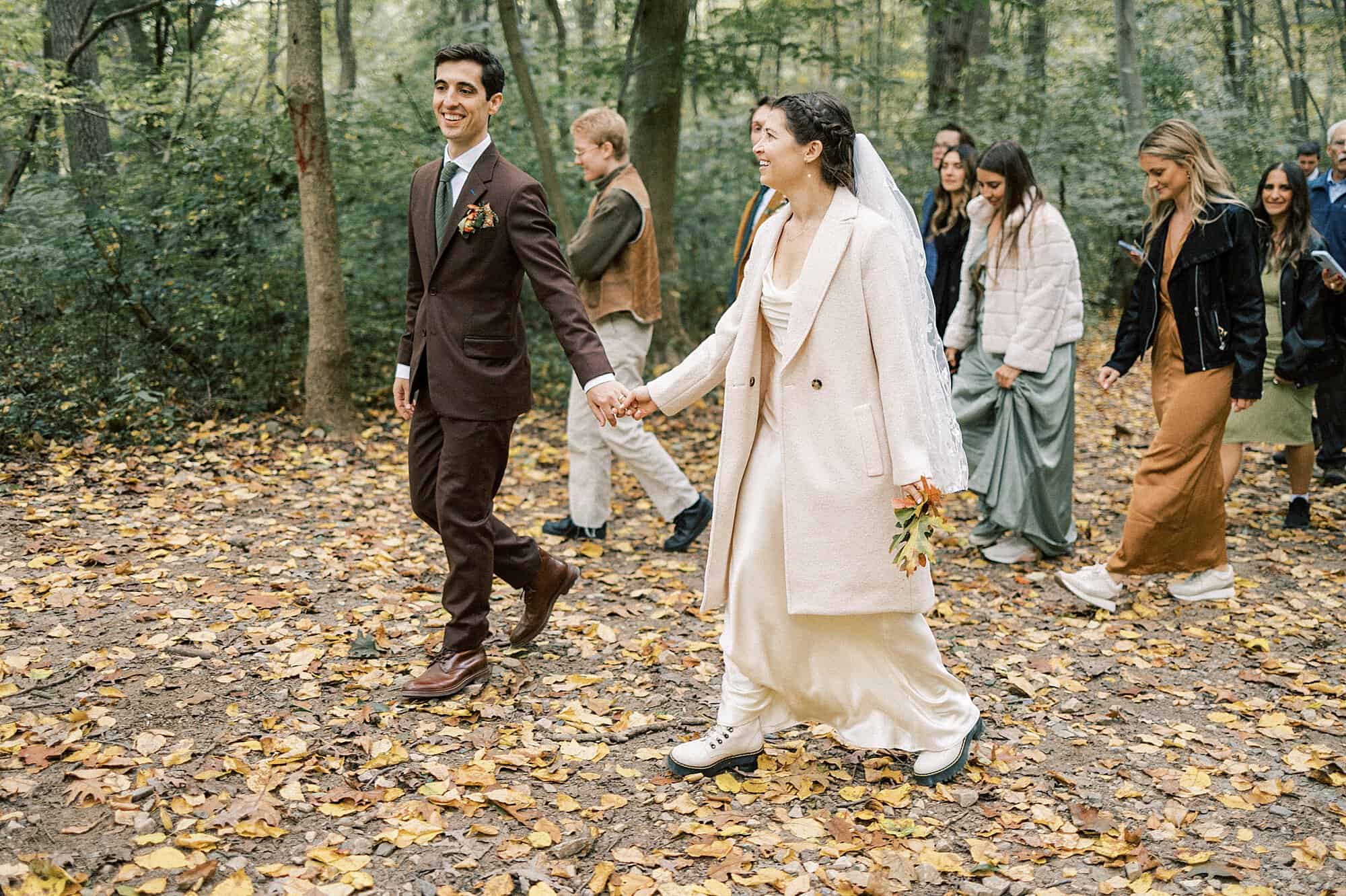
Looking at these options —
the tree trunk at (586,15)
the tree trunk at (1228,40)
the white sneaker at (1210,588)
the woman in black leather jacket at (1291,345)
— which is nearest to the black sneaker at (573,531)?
the white sneaker at (1210,588)

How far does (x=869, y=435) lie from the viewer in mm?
3609

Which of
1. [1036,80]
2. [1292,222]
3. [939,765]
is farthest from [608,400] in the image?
[1036,80]

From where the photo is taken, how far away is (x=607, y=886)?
3.29m

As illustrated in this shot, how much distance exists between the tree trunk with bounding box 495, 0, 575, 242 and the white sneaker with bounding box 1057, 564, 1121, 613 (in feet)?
18.1

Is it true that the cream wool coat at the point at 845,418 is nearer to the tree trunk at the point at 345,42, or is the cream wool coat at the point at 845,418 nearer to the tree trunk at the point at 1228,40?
the tree trunk at the point at 345,42

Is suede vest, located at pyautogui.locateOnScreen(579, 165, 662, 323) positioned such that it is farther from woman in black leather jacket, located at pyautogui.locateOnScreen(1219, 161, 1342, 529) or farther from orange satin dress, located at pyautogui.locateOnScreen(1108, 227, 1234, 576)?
woman in black leather jacket, located at pyautogui.locateOnScreen(1219, 161, 1342, 529)

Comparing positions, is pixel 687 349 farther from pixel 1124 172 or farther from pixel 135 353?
pixel 1124 172

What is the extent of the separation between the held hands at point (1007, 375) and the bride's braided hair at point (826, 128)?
328cm

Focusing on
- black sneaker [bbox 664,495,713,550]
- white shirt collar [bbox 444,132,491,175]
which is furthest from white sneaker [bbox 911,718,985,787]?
black sneaker [bbox 664,495,713,550]

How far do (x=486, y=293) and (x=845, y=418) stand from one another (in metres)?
1.57

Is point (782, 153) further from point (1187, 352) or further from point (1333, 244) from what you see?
point (1333, 244)

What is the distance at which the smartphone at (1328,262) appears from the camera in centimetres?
705

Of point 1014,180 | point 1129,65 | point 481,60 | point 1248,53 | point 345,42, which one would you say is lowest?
point 1014,180

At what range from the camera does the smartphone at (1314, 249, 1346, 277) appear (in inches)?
278
